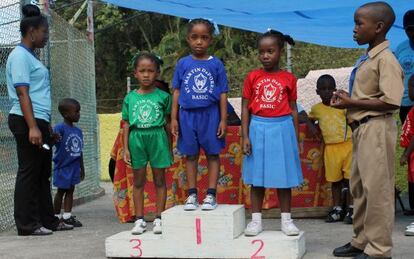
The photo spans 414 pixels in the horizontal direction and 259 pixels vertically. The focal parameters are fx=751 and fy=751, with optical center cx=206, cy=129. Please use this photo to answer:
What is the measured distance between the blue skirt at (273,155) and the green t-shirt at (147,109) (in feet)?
2.55

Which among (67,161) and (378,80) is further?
(67,161)

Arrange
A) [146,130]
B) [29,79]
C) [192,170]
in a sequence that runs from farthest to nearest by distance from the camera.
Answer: [29,79] → [146,130] → [192,170]

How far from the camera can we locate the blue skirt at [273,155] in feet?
18.6

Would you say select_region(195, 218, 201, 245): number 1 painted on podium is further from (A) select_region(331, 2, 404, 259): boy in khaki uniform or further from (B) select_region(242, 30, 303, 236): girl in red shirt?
(A) select_region(331, 2, 404, 259): boy in khaki uniform

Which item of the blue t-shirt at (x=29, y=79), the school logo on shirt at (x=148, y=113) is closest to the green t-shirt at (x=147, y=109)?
the school logo on shirt at (x=148, y=113)

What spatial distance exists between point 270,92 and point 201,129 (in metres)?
0.61

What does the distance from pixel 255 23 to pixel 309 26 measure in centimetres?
66

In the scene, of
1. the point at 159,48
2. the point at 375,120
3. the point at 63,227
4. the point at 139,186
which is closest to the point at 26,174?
the point at 63,227

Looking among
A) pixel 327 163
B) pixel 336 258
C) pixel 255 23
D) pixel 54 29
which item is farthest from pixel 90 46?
pixel 336 258

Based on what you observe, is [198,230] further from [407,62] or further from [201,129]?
[407,62]

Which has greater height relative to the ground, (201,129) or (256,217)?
(201,129)

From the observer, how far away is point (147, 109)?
19.8ft

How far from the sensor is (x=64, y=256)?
5.71m

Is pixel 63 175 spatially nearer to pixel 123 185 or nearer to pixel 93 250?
pixel 123 185
